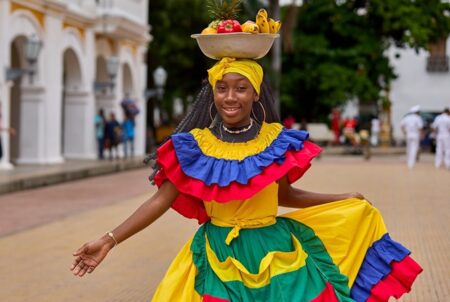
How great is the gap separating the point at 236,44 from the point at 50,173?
15429 mm

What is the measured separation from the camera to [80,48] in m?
26.1

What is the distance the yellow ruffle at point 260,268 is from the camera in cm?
426

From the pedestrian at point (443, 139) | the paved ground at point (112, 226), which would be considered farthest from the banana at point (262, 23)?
the pedestrian at point (443, 139)

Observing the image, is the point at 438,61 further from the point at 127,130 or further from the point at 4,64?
the point at 4,64

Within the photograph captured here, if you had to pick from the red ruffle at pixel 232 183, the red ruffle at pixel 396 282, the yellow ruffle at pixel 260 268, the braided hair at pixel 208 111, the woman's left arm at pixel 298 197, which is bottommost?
the red ruffle at pixel 396 282

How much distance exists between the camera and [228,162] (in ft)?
14.2

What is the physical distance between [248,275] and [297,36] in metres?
34.5

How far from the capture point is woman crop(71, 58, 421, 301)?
13.9ft

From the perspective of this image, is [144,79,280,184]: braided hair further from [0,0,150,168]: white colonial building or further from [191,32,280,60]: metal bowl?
[0,0,150,168]: white colonial building

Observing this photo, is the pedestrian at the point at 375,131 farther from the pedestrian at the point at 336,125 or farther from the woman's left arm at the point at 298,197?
the woman's left arm at the point at 298,197

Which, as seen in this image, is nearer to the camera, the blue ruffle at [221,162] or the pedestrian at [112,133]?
the blue ruffle at [221,162]

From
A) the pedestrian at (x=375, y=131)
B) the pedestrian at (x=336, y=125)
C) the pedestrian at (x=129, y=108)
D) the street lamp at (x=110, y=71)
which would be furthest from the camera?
the pedestrian at (x=336, y=125)

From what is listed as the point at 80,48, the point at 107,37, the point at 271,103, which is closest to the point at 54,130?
the point at 80,48

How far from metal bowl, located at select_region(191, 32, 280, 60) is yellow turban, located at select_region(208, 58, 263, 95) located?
4 cm
